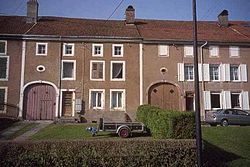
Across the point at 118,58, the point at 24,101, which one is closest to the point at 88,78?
the point at 118,58

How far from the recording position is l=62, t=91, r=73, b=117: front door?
23.0m

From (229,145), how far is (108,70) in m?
13.6

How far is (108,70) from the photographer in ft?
77.9

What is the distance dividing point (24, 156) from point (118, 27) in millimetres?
20177

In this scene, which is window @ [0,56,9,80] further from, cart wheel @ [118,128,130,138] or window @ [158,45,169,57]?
window @ [158,45,169,57]

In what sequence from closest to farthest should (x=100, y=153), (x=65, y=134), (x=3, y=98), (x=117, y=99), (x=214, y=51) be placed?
(x=100, y=153) → (x=65, y=134) → (x=3, y=98) → (x=117, y=99) → (x=214, y=51)

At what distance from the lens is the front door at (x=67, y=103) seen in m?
23.0

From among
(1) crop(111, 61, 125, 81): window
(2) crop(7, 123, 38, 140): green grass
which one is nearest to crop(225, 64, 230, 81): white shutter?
(1) crop(111, 61, 125, 81): window

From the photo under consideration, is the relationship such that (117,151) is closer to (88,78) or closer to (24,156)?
(24,156)

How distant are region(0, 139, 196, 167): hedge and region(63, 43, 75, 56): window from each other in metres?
15.8

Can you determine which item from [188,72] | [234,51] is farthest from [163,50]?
[234,51]

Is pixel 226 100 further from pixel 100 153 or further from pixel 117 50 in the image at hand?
pixel 100 153

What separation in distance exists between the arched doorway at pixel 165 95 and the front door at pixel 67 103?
7.48 m

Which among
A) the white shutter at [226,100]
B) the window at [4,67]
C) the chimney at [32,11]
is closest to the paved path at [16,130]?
the window at [4,67]
